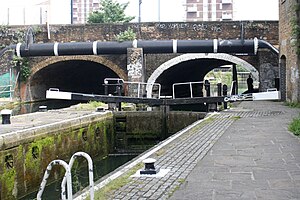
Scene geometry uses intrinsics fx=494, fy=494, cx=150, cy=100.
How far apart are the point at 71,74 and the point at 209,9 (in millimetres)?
49186

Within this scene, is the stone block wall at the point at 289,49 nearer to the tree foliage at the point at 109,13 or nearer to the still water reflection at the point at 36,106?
the still water reflection at the point at 36,106

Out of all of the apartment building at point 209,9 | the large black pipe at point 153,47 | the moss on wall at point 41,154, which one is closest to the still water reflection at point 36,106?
the large black pipe at point 153,47

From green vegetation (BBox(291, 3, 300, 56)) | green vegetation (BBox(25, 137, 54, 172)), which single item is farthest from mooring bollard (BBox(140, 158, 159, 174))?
Result: green vegetation (BBox(291, 3, 300, 56))

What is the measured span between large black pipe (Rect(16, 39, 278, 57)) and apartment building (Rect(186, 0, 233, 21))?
5399 centimetres

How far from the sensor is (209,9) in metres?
76.0

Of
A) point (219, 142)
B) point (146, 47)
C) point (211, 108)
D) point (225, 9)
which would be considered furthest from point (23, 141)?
point (225, 9)

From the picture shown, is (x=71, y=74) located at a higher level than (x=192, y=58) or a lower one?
lower

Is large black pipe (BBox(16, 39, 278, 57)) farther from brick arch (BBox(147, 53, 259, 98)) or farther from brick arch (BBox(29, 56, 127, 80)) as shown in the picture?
brick arch (BBox(29, 56, 127, 80))

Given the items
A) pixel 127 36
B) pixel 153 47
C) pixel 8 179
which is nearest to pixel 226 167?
pixel 8 179

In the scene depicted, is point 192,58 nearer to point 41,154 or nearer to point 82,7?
point 41,154

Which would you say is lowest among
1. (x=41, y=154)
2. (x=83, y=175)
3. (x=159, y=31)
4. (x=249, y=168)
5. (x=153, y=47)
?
(x=83, y=175)

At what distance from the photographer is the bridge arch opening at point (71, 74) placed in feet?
80.5

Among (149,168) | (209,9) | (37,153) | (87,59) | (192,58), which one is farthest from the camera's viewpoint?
(209,9)

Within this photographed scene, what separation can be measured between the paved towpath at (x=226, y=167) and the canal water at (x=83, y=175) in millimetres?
2414
